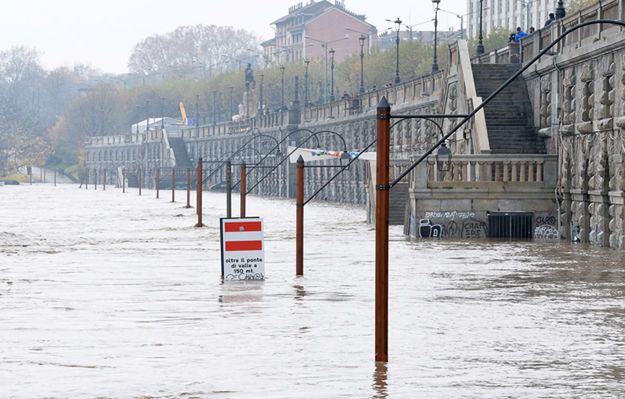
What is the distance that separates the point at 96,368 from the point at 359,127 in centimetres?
10385

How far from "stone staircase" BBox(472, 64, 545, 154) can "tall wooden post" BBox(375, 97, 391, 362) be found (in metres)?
38.3

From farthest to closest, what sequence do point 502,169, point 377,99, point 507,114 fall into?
point 377,99
point 507,114
point 502,169

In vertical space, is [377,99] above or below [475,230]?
above

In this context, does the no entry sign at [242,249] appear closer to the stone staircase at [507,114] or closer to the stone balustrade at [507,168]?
the stone balustrade at [507,168]

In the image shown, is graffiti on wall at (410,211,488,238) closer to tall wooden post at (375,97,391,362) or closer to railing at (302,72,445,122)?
railing at (302,72,445,122)

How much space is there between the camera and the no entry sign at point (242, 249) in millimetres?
29844

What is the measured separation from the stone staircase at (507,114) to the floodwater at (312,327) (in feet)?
47.7

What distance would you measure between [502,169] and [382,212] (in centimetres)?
3543

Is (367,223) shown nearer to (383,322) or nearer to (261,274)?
(261,274)

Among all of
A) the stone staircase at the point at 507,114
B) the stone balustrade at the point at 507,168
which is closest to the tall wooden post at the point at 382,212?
the stone balustrade at the point at 507,168

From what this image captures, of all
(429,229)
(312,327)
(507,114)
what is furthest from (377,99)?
(312,327)

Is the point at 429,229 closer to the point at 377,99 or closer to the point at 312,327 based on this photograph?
the point at 312,327

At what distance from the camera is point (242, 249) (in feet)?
101

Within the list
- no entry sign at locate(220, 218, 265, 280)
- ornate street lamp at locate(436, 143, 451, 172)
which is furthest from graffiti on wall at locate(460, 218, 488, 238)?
no entry sign at locate(220, 218, 265, 280)
